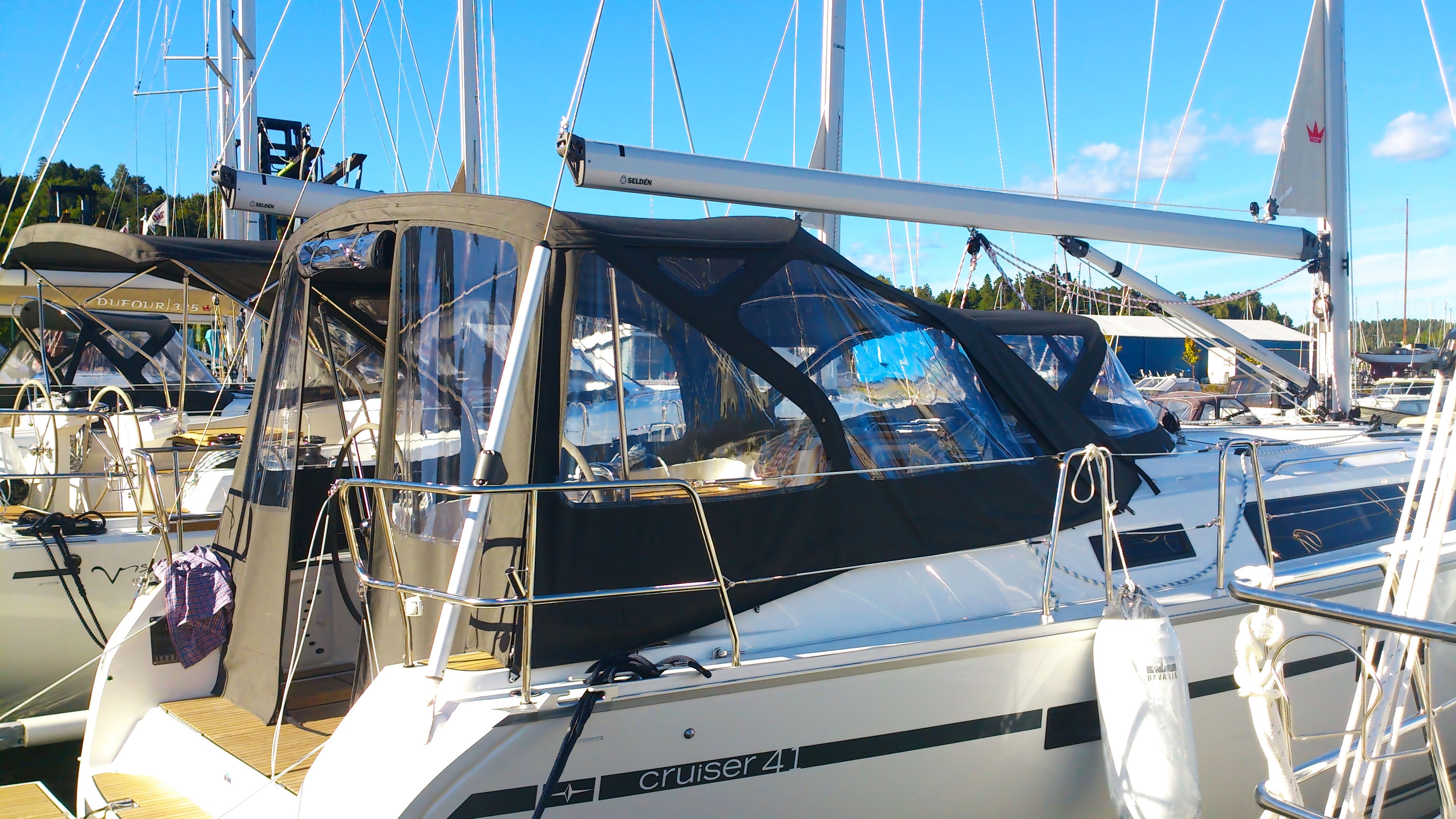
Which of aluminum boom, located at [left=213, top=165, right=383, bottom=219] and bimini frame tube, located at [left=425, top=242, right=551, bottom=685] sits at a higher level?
aluminum boom, located at [left=213, top=165, right=383, bottom=219]

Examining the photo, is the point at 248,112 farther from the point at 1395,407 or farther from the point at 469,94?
the point at 1395,407

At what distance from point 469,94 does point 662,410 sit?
22.8 feet

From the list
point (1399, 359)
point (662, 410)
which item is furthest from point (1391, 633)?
point (1399, 359)

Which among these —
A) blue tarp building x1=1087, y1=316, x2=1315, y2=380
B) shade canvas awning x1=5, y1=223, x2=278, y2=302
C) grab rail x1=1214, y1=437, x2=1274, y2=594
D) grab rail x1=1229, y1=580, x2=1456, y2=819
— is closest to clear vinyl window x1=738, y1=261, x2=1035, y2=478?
grab rail x1=1214, y1=437, x2=1274, y2=594

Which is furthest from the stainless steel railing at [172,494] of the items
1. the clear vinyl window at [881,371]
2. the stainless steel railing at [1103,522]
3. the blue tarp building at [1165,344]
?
the blue tarp building at [1165,344]

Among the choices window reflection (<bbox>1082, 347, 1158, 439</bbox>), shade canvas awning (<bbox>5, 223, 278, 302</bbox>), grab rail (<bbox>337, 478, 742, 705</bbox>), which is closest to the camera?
grab rail (<bbox>337, 478, 742, 705</bbox>)

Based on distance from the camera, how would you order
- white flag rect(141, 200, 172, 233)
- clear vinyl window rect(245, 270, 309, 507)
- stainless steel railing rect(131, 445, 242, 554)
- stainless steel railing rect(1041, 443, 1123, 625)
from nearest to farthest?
1. stainless steel railing rect(1041, 443, 1123, 625)
2. clear vinyl window rect(245, 270, 309, 507)
3. stainless steel railing rect(131, 445, 242, 554)
4. white flag rect(141, 200, 172, 233)

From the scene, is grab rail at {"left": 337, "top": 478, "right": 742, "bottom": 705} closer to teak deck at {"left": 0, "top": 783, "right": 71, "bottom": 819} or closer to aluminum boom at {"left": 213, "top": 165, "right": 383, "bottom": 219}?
teak deck at {"left": 0, "top": 783, "right": 71, "bottom": 819}

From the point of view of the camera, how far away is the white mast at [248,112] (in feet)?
38.8

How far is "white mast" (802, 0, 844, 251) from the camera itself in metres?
6.40

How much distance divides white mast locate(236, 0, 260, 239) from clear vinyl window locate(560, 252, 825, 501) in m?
10.3

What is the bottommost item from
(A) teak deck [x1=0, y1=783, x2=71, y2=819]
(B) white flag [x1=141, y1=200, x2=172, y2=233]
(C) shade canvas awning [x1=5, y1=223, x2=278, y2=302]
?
(A) teak deck [x1=0, y1=783, x2=71, y2=819]

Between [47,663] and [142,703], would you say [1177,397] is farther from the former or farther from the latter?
[47,663]

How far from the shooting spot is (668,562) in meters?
2.99
